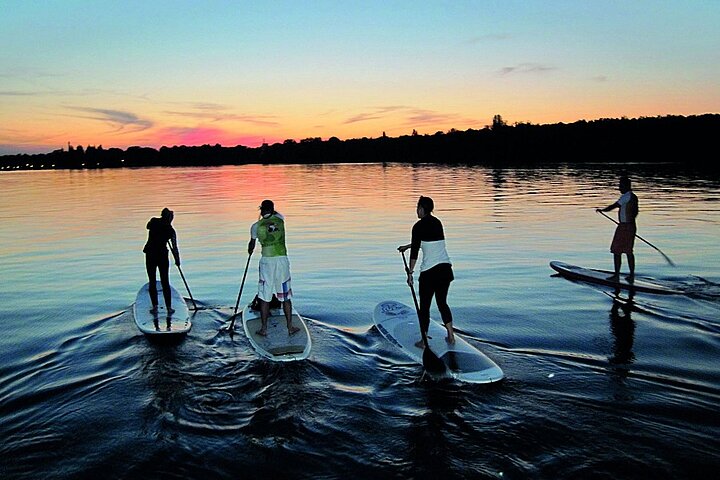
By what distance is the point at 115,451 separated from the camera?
19.6 ft

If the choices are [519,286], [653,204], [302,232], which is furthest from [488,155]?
[519,286]

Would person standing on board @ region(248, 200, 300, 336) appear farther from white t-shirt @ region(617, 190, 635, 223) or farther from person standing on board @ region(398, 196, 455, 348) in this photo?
white t-shirt @ region(617, 190, 635, 223)

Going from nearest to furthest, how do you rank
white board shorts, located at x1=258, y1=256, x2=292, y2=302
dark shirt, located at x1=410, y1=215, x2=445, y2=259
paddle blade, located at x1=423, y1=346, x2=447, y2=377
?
paddle blade, located at x1=423, y1=346, x2=447, y2=377, dark shirt, located at x1=410, y1=215, x2=445, y2=259, white board shorts, located at x1=258, y1=256, x2=292, y2=302

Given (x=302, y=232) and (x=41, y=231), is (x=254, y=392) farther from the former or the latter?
(x=41, y=231)

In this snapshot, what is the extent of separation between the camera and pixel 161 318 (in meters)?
10.4

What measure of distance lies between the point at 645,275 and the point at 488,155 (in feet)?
467

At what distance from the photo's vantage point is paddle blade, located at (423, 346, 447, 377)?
7621mm

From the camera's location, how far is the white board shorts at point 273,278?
30.4 feet

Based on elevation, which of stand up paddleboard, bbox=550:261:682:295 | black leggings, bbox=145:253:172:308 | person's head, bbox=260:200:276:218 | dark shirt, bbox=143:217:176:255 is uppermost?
A: person's head, bbox=260:200:276:218

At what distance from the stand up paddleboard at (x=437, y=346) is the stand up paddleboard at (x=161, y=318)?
3.61 meters

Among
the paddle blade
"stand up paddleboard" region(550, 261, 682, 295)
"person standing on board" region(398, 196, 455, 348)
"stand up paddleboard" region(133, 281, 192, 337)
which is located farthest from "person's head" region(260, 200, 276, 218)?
"stand up paddleboard" region(550, 261, 682, 295)

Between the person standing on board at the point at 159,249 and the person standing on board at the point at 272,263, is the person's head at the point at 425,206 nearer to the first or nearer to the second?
the person standing on board at the point at 272,263

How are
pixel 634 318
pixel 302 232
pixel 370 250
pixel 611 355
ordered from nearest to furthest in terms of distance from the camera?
1. pixel 611 355
2. pixel 634 318
3. pixel 370 250
4. pixel 302 232

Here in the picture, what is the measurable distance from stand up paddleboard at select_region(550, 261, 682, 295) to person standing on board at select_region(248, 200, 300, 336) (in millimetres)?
7994
